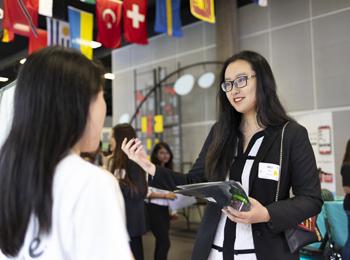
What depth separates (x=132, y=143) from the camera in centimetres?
169

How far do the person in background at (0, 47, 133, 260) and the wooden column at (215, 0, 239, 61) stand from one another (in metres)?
5.82

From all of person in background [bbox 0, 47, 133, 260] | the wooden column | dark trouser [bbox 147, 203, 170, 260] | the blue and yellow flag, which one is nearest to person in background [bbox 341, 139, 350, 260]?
dark trouser [bbox 147, 203, 170, 260]

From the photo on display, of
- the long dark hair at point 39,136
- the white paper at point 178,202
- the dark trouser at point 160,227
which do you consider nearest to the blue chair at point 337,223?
the dark trouser at point 160,227

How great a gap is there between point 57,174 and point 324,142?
5.27m

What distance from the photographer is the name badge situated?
4.82 feet

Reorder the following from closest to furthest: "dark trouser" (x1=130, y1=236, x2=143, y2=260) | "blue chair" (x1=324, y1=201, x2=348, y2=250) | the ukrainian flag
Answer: "blue chair" (x1=324, y1=201, x2=348, y2=250) < "dark trouser" (x1=130, y1=236, x2=143, y2=260) < the ukrainian flag

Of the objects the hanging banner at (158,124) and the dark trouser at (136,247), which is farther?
the hanging banner at (158,124)

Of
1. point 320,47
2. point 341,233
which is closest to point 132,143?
point 341,233

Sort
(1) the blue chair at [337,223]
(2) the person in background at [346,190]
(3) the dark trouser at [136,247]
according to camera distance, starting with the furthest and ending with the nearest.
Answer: (3) the dark trouser at [136,247] < (1) the blue chair at [337,223] < (2) the person in background at [346,190]

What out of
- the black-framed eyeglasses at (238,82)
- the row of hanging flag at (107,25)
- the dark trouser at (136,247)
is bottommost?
the dark trouser at (136,247)

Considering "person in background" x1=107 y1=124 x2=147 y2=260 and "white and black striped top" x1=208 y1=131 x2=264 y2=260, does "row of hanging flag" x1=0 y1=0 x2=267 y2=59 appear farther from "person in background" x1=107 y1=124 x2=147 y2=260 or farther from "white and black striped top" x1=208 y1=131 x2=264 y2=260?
"white and black striped top" x1=208 y1=131 x2=264 y2=260

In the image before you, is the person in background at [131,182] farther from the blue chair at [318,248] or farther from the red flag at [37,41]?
the red flag at [37,41]

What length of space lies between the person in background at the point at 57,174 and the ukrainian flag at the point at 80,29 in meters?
4.31

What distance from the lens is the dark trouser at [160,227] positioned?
4270mm
